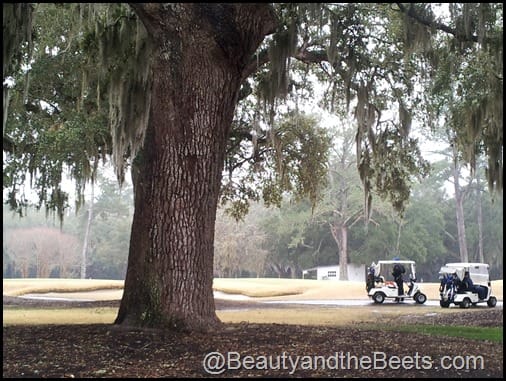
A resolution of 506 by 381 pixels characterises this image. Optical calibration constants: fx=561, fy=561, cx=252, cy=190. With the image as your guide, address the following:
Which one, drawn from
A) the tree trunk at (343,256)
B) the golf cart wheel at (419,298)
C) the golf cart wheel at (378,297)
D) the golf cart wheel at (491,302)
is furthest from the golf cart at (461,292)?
the tree trunk at (343,256)

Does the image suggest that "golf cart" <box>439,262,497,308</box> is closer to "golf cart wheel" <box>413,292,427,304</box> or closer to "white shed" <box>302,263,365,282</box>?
"golf cart wheel" <box>413,292,427,304</box>

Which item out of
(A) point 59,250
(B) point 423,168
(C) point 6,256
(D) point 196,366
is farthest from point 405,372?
(C) point 6,256

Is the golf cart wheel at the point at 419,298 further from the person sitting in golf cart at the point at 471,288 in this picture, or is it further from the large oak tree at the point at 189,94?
the large oak tree at the point at 189,94

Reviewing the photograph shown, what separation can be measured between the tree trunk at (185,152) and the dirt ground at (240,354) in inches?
17.0

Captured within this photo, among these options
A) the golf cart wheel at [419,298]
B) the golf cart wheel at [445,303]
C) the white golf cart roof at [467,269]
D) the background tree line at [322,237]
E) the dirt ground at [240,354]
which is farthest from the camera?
the background tree line at [322,237]

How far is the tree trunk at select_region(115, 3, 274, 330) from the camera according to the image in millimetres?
6773

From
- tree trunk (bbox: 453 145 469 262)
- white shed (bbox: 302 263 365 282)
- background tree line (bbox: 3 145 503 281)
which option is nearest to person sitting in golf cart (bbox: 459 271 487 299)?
background tree line (bbox: 3 145 503 281)

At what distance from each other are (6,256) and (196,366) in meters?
38.9

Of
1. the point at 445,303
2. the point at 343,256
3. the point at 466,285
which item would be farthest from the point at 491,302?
the point at 343,256

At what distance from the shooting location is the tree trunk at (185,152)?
677 centimetres

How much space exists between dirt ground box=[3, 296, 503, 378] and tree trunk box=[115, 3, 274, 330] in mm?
431

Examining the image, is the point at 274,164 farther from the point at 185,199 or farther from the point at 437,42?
the point at 185,199

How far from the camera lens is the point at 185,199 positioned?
6875mm

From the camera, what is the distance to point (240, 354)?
5.73 m
